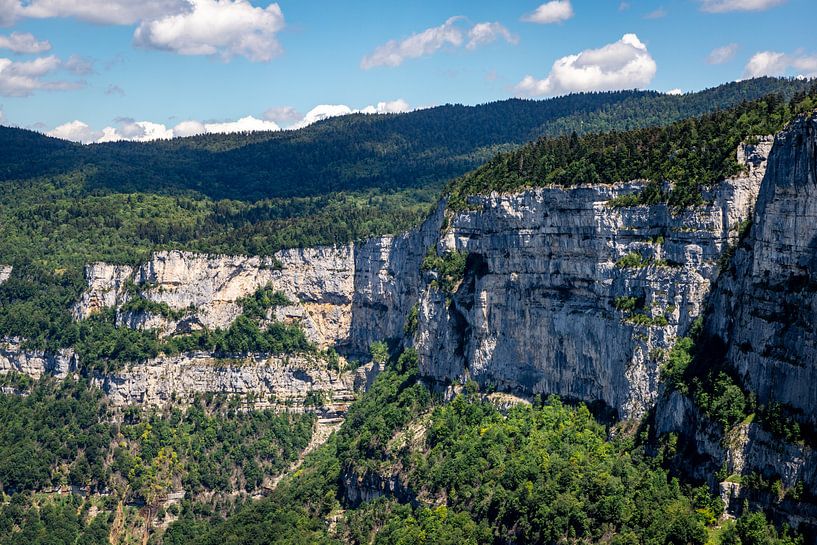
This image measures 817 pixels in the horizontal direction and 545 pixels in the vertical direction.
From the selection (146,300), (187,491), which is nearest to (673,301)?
(187,491)

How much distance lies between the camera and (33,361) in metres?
153

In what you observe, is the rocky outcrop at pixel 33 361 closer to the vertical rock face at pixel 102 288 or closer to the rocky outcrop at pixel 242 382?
the rocky outcrop at pixel 242 382

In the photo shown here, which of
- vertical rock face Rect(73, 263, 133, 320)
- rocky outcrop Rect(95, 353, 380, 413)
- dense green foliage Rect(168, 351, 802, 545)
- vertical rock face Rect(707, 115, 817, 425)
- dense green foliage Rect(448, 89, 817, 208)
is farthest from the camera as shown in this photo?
vertical rock face Rect(73, 263, 133, 320)

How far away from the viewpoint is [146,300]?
151375 mm

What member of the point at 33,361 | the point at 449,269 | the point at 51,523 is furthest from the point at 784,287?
the point at 33,361

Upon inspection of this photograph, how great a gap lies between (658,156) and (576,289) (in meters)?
12.1

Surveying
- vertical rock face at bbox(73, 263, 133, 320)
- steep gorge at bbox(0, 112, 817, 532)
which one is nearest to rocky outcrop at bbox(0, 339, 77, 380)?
steep gorge at bbox(0, 112, 817, 532)

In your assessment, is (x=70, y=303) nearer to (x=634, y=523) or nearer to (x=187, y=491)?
(x=187, y=491)

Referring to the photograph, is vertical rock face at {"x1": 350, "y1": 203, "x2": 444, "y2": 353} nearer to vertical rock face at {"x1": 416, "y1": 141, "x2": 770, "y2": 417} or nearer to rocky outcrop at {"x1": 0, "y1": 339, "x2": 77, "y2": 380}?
vertical rock face at {"x1": 416, "y1": 141, "x2": 770, "y2": 417}

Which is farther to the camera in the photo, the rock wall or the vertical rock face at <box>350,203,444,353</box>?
the vertical rock face at <box>350,203,444,353</box>

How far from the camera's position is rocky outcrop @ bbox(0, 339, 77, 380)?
150875mm

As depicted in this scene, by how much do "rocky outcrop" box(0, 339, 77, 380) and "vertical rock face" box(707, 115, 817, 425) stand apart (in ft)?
290

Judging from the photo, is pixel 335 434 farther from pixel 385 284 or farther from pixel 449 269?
pixel 449 269

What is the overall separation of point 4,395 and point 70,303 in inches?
542
